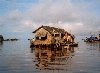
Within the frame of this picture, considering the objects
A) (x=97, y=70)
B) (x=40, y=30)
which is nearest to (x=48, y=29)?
(x=40, y=30)

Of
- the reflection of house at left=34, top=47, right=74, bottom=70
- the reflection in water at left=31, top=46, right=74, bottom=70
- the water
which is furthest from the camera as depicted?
the reflection of house at left=34, top=47, right=74, bottom=70

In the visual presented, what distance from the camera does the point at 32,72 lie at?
25.5 meters

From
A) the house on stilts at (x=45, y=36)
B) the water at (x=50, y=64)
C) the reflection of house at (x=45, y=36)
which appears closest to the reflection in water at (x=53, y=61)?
the water at (x=50, y=64)

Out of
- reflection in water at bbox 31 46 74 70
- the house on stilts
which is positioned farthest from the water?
the house on stilts

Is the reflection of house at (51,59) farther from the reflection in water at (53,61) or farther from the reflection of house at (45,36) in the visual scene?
the reflection of house at (45,36)

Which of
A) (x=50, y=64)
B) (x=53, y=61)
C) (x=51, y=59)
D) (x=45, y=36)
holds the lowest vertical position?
(x=50, y=64)

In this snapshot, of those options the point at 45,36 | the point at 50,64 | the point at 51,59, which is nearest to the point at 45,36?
the point at 45,36

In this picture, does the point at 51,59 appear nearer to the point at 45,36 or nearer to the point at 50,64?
the point at 50,64

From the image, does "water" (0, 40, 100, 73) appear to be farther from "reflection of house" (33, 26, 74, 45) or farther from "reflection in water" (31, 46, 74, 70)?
"reflection of house" (33, 26, 74, 45)

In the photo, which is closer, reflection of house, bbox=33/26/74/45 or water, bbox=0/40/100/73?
water, bbox=0/40/100/73

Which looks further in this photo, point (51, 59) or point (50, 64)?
point (51, 59)

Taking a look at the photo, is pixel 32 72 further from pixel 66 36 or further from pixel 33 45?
pixel 66 36

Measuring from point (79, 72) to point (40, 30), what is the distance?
38.4 meters

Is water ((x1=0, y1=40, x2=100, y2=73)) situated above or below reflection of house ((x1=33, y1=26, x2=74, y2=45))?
below
